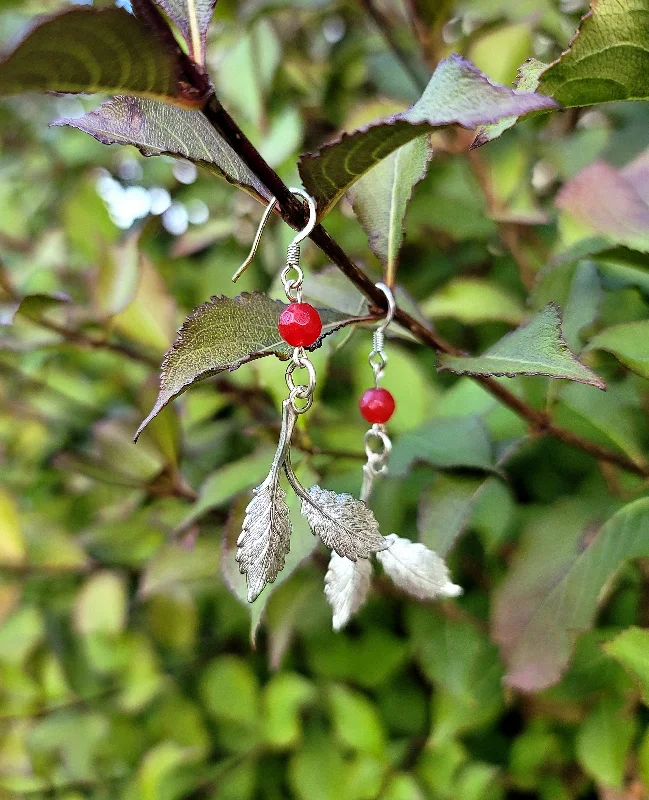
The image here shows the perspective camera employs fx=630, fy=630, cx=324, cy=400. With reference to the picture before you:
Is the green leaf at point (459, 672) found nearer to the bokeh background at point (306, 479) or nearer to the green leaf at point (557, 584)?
the bokeh background at point (306, 479)

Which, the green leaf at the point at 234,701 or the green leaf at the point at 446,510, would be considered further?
the green leaf at the point at 234,701

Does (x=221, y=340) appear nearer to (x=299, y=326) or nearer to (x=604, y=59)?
(x=299, y=326)

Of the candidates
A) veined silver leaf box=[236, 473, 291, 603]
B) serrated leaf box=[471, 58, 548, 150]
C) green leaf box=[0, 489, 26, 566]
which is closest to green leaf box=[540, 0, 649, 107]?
serrated leaf box=[471, 58, 548, 150]

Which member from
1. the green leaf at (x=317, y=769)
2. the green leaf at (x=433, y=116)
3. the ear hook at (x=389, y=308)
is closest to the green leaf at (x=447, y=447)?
the ear hook at (x=389, y=308)

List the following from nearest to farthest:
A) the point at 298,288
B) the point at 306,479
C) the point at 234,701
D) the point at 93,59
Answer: the point at 93,59, the point at 298,288, the point at 306,479, the point at 234,701

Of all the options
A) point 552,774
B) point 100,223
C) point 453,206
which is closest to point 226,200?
point 100,223

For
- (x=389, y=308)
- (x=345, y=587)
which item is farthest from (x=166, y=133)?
(x=345, y=587)

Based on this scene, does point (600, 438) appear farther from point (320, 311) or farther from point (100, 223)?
point (100, 223)
